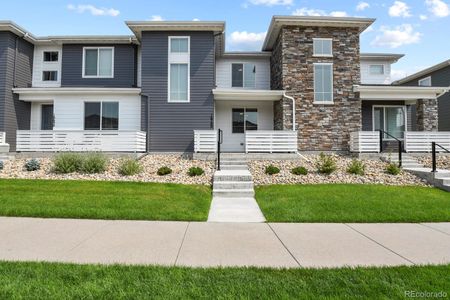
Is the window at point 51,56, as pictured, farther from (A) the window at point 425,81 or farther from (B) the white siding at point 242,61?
(A) the window at point 425,81

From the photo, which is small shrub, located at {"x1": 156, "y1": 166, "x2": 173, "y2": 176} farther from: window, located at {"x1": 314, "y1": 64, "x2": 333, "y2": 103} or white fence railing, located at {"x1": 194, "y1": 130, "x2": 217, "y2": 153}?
window, located at {"x1": 314, "y1": 64, "x2": 333, "y2": 103}

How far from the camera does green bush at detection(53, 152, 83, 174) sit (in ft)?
37.7

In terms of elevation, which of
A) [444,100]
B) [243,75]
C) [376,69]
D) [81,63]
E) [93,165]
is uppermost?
[376,69]

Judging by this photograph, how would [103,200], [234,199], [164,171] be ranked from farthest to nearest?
[164,171] → [234,199] → [103,200]

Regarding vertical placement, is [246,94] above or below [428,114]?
above

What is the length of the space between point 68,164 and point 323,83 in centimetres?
1252

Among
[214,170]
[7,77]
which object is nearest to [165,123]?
[214,170]

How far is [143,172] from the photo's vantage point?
11.8 metres

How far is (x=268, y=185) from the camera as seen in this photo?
33.9 ft

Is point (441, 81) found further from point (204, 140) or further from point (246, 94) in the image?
point (204, 140)

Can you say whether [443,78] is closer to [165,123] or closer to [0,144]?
[165,123]

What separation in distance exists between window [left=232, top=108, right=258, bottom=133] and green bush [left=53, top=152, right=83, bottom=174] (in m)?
8.46

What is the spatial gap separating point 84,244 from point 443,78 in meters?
24.6

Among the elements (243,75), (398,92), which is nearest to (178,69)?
(243,75)
